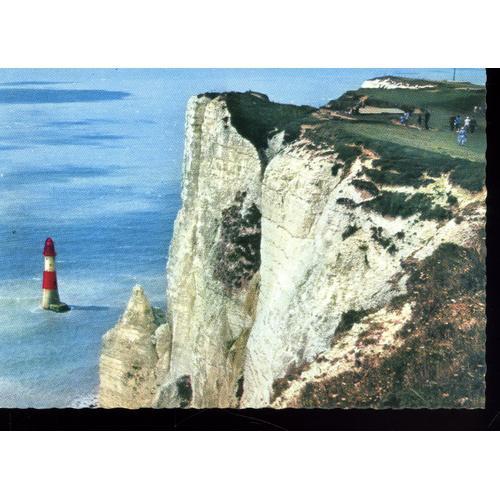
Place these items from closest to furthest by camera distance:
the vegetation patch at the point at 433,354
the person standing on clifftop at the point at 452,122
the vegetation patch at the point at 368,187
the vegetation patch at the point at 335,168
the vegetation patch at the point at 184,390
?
1. the vegetation patch at the point at 433,354
2. the vegetation patch at the point at 368,187
3. the vegetation patch at the point at 335,168
4. the person standing on clifftop at the point at 452,122
5. the vegetation patch at the point at 184,390

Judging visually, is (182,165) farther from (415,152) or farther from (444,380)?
(444,380)

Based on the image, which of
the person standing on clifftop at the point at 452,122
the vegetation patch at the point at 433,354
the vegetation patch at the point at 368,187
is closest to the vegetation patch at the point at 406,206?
the vegetation patch at the point at 368,187

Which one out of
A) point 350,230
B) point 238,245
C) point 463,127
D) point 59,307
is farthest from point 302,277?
point 59,307

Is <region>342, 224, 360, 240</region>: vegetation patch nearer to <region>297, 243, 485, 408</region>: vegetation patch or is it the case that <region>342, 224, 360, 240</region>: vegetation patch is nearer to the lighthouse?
<region>297, 243, 485, 408</region>: vegetation patch

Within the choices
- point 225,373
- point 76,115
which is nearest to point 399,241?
point 225,373

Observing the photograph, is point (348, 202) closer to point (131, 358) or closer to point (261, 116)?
point (261, 116)

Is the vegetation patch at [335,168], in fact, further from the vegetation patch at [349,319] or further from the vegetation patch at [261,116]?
the vegetation patch at [349,319]
